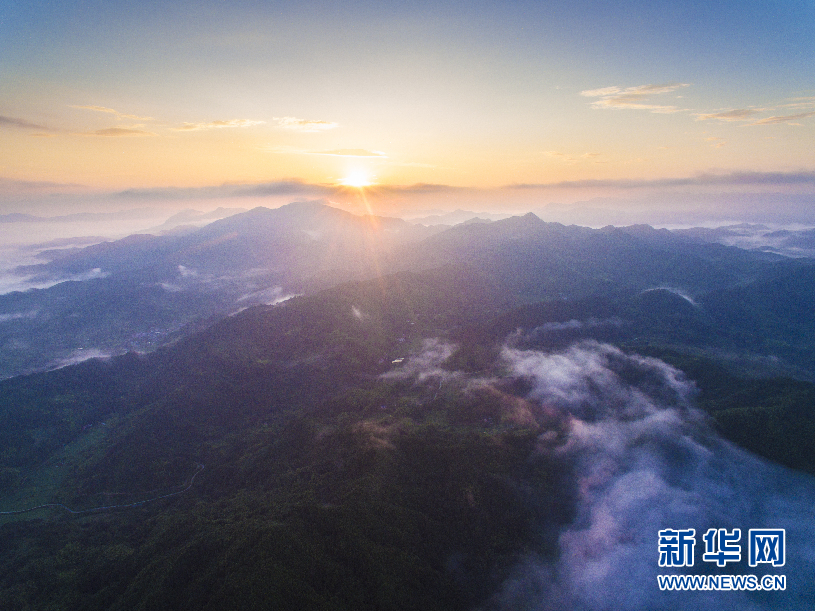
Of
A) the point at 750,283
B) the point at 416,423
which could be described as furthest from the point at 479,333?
the point at 750,283

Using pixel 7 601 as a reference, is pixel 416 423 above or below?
above

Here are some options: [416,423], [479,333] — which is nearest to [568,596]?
[416,423]

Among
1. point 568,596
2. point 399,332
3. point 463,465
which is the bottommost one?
point 568,596

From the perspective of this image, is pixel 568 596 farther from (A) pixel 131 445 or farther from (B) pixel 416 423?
(A) pixel 131 445

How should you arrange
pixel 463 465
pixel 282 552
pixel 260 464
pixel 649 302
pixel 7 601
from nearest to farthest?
1. pixel 282 552
2. pixel 7 601
3. pixel 463 465
4. pixel 260 464
5. pixel 649 302

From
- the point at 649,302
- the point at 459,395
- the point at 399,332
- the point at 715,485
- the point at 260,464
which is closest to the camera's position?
the point at 715,485

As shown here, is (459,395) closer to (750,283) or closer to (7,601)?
(7,601)

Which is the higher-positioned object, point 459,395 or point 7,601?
point 459,395

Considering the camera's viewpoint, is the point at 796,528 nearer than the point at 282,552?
No

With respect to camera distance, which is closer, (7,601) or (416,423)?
(7,601)
